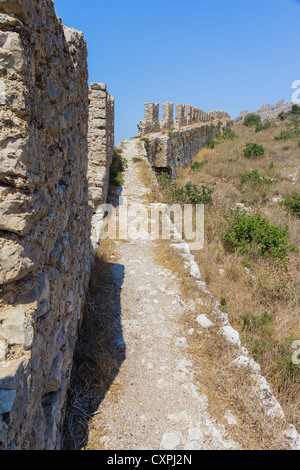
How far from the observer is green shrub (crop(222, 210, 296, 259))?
612 centimetres

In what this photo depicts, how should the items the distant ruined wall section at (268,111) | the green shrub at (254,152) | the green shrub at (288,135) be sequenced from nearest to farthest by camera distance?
the green shrub at (254,152)
the green shrub at (288,135)
the distant ruined wall section at (268,111)

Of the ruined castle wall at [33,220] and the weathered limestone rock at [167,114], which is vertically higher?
the weathered limestone rock at [167,114]

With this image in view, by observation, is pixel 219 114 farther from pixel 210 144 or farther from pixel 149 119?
pixel 149 119

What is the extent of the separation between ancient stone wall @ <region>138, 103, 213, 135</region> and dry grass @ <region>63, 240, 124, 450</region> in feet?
38.3

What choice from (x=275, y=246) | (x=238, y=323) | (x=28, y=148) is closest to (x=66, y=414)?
(x=28, y=148)

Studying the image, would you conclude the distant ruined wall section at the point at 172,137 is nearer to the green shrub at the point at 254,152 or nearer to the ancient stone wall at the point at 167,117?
the ancient stone wall at the point at 167,117

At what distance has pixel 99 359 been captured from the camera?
271 centimetres

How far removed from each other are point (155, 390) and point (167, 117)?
15.9m

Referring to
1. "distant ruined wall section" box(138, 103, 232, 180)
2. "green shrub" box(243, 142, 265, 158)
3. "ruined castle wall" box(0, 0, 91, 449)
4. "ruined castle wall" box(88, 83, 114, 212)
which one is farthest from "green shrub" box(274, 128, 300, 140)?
"ruined castle wall" box(0, 0, 91, 449)

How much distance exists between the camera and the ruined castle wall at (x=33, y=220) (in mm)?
1186

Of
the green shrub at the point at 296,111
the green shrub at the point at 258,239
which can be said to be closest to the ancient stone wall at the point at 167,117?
the green shrub at the point at 258,239

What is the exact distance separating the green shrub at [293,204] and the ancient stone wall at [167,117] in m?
7.78

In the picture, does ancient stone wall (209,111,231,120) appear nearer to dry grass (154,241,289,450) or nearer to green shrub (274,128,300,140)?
green shrub (274,128,300,140)

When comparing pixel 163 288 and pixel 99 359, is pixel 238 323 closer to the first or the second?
pixel 163 288
